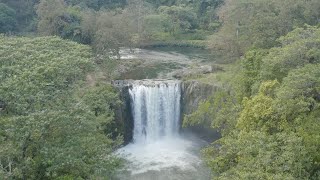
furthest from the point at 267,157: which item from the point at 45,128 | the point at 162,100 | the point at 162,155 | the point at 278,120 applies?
the point at 162,100

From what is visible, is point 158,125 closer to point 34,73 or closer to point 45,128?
point 34,73

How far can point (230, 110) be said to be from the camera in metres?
18.9

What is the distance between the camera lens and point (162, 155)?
22.9 m

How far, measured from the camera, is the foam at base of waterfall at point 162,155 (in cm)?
2119

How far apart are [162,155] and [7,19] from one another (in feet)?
86.6

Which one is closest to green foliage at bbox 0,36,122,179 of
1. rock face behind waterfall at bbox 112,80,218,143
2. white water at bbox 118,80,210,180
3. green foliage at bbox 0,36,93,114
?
green foliage at bbox 0,36,93,114

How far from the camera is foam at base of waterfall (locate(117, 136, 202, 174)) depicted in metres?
21.2

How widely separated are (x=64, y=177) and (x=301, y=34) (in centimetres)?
1308

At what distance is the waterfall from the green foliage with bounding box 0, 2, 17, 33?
842 inches

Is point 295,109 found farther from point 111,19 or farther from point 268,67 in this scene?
point 111,19

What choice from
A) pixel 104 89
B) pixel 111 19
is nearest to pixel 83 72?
pixel 104 89

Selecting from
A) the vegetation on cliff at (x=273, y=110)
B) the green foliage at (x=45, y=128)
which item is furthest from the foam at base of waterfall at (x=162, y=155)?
the green foliage at (x=45, y=128)

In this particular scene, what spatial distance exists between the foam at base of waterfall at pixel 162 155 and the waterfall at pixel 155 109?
→ 625 mm

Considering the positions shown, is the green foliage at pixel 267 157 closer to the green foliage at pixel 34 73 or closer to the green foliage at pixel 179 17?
the green foliage at pixel 34 73
